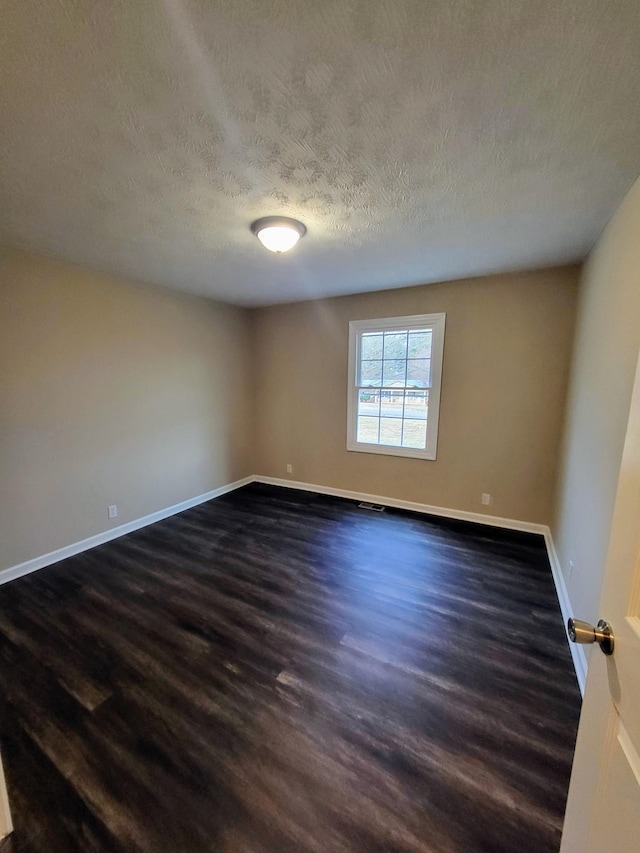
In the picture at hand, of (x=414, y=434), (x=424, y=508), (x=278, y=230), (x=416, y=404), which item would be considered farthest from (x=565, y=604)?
(x=278, y=230)

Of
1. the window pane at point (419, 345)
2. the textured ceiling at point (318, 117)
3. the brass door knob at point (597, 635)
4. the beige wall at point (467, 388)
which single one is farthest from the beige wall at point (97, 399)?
the brass door knob at point (597, 635)

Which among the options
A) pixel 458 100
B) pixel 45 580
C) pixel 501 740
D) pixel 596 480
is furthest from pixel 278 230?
pixel 45 580

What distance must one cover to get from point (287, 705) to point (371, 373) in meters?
3.16

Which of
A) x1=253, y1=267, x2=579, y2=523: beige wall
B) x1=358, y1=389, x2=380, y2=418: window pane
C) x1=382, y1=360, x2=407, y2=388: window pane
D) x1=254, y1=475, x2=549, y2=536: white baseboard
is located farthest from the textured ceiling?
x1=254, y1=475, x2=549, y2=536: white baseboard

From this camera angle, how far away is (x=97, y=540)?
10.2 ft

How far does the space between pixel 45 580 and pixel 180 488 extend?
1.48 metres

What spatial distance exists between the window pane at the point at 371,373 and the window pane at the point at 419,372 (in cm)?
35

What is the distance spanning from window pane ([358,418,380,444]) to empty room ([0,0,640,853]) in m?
0.09

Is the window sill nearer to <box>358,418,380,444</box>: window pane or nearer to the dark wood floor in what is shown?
<box>358,418,380,444</box>: window pane

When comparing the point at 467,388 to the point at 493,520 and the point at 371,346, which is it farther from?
the point at 493,520

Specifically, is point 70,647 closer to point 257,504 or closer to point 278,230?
point 257,504

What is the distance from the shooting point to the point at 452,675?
174 centimetres

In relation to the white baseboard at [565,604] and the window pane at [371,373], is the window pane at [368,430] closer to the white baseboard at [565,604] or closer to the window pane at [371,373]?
the window pane at [371,373]

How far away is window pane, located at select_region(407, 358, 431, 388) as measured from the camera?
3.65 metres
